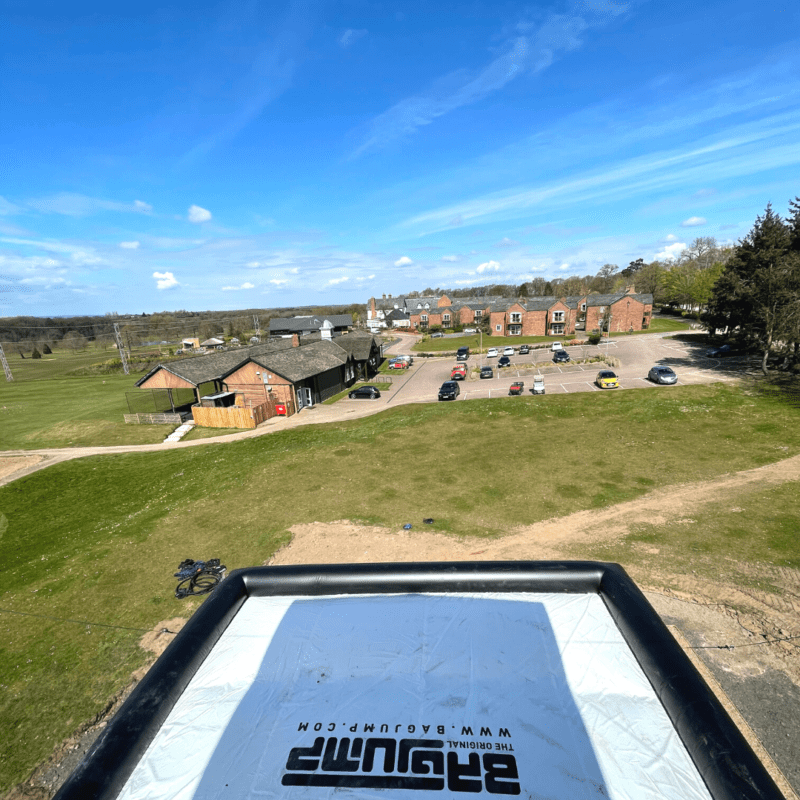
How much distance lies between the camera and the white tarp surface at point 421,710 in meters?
4.39

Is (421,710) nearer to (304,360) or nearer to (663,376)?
(304,360)

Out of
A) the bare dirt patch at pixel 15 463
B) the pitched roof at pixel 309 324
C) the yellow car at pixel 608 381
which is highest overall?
the pitched roof at pixel 309 324

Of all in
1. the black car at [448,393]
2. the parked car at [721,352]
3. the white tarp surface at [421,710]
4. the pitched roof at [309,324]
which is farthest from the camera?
the pitched roof at [309,324]

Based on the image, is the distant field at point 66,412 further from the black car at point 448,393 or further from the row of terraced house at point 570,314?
the row of terraced house at point 570,314

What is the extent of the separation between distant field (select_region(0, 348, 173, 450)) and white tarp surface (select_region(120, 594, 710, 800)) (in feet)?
105

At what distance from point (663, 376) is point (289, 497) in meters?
36.6

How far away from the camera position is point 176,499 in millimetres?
21516

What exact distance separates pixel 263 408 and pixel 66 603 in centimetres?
2267

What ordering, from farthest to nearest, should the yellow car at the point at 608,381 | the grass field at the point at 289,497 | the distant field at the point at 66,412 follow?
1. the yellow car at the point at 608,381
2. the distant field at the point at 66,412
3. the grass field at the point at 289,497

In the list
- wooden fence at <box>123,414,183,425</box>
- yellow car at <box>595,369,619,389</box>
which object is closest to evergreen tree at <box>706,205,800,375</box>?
yellow car at <box>595,369,619,389</box>

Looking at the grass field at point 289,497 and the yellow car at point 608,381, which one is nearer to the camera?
the grass field at point 289,497

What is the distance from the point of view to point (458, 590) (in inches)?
283

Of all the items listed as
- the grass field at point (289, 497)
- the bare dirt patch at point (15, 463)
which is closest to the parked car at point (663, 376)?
the grass field at point (289, 497)

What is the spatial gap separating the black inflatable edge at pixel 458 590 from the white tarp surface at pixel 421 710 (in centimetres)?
18
